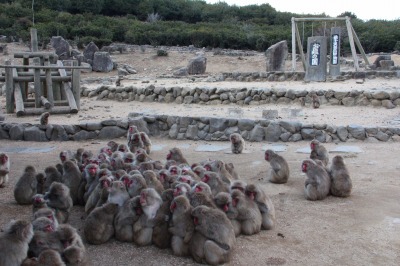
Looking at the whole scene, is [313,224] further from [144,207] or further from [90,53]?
[90,53]

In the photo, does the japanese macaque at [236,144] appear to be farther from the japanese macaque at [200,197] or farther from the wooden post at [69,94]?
the wooden post at [69,94]

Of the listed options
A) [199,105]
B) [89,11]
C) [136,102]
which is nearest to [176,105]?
[199,105]

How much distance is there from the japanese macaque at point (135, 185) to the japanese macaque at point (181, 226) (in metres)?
0.71

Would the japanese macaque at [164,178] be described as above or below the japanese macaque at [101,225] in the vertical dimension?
above

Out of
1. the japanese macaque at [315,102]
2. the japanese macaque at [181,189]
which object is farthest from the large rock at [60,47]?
the japanese macaque at [181,189]

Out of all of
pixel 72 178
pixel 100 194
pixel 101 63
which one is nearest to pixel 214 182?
pixel 100 194

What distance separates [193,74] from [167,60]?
6902mm

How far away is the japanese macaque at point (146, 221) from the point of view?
525cm

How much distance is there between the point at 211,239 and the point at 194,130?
709 centimetres

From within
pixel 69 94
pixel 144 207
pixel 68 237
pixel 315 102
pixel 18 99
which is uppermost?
pixel 69 94

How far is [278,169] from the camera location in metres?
7.66

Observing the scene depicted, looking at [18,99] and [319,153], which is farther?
[18,99]

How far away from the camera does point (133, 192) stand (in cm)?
572

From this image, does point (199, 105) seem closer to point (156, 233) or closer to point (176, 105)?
point (176, 105)
